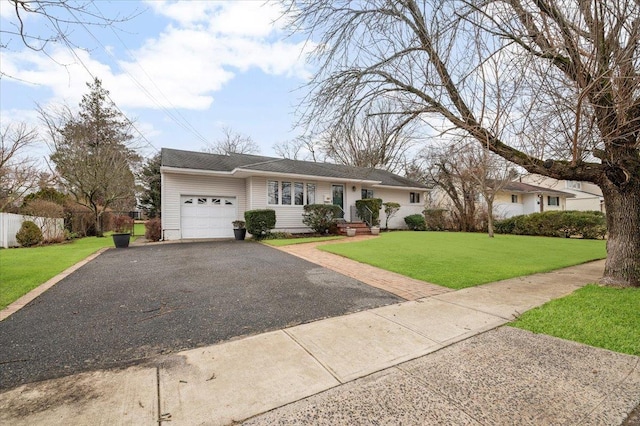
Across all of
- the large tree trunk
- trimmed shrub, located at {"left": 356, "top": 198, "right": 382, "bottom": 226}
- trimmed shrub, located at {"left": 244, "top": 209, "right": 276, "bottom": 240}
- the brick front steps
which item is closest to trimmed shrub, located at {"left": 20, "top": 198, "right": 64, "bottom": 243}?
trimmed shrub, located at {"left": 244, "top": 209, "right": 276, "bottom": 240}

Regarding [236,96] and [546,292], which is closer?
[546,292]

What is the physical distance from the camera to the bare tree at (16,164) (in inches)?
541

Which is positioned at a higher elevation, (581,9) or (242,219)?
(581,9)

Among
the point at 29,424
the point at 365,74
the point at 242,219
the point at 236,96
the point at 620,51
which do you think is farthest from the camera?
the point at 242,219

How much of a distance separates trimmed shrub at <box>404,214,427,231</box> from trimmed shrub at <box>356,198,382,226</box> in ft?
12.9

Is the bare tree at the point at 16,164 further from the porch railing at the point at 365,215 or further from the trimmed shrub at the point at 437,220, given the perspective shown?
the trimmed shrub at the point at 437,220

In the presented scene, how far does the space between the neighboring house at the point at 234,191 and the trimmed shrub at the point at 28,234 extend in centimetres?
484

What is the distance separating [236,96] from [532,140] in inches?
415

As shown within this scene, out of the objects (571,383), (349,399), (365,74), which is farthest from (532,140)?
(349,399)

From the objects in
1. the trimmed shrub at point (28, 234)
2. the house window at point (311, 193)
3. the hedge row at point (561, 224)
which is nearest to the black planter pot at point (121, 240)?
the trimmed shrub at point (28, 234)

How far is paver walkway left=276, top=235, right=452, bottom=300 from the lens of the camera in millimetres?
5336

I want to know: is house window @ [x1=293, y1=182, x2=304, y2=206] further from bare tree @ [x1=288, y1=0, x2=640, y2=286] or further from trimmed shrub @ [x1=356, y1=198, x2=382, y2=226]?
bare tree @ [x1=288, y1=0, x2=640, y2=286]

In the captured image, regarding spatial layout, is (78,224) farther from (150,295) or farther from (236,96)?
(150,295)

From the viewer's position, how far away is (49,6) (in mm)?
3328
